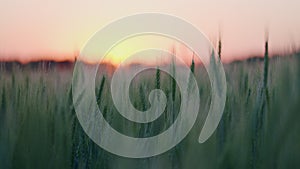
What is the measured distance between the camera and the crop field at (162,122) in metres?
2.47

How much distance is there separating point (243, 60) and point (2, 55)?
811 millimetres

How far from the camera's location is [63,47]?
2.45m

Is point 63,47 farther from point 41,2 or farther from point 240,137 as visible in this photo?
point 240,137

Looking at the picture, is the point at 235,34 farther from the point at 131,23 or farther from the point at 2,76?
the point at 2,76

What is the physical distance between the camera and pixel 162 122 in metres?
2.47

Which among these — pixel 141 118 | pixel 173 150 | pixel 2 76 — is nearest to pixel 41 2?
pixel 2 76

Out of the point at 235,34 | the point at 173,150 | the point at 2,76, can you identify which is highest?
the point at 235,34

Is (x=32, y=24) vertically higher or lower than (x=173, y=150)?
higher

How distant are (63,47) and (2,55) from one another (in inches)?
8.2

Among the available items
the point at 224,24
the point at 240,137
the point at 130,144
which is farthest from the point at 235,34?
the point at 130,144

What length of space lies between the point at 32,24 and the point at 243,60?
718 millimetres

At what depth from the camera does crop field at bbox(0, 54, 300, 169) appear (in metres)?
2.47

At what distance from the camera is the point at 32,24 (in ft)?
7.99

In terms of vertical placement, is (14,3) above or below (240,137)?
above
